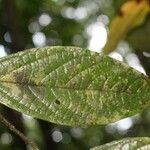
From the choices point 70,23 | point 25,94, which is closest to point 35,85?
point 25,94

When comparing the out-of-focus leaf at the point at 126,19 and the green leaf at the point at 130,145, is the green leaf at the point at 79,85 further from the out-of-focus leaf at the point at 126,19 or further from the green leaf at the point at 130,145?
the out-of-focus leaf at the point at 126,19

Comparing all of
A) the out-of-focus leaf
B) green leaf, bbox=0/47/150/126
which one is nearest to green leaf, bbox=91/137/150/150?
green leaf, bbox=0/47/150/126

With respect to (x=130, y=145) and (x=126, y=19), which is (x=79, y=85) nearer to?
(x=130, y=145)

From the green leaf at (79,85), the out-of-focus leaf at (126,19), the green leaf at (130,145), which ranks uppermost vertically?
the out-of-focus leaf at (126,19)

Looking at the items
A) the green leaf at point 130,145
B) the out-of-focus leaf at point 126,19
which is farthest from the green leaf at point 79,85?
the out-of-focus leaf at point 126,19

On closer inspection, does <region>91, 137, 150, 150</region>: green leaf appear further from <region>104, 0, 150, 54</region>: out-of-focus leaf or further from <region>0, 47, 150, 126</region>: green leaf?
<region>104, 0, 150, 54</region>: out-of-focus leaf

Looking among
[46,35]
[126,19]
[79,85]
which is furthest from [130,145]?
[46,35]
